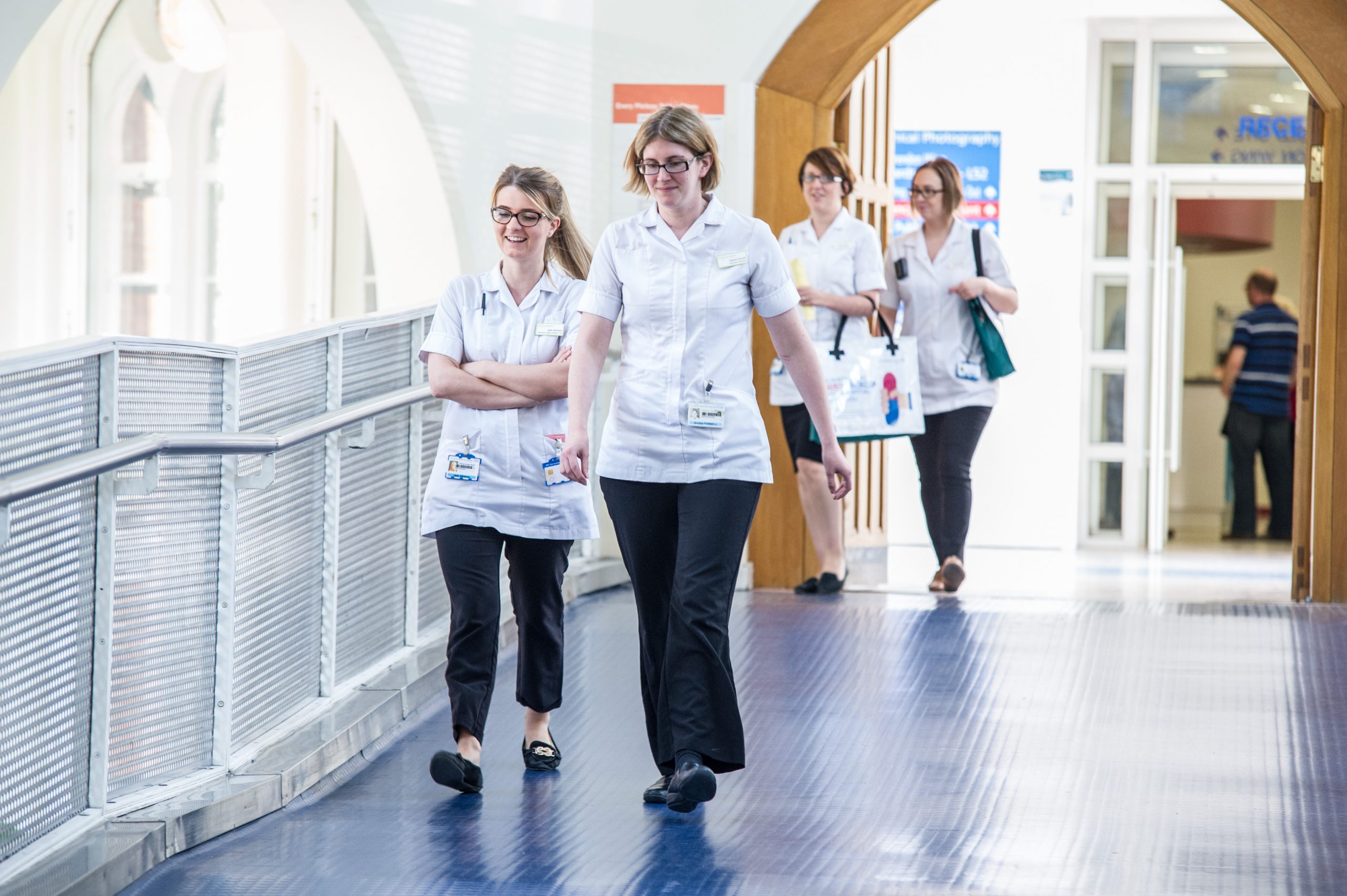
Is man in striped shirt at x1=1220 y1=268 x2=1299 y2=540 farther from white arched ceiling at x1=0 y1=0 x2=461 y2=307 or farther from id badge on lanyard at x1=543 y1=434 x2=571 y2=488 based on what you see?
id badge on lanyard at x1=543 y1=434 x2=571 y2=488

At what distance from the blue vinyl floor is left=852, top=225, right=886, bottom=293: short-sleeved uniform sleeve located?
57.2 inches

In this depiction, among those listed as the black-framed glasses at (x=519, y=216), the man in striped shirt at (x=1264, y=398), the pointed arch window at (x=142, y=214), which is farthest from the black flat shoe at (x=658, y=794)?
the pointed arch window at (x=142, y=214)

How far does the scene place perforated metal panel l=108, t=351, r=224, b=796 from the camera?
322 cm

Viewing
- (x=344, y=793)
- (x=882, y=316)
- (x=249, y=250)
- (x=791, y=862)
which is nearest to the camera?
(x=791, y=862)

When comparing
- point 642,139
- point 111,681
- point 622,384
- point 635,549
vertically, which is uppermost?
point 642,139

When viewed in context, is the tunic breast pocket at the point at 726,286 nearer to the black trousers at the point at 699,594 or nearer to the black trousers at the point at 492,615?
the black trousers at the point at 699,594

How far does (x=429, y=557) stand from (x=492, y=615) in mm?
1406

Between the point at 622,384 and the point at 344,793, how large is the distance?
3.75 feet

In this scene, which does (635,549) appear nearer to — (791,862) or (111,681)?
(791,862)

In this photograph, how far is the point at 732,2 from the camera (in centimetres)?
677

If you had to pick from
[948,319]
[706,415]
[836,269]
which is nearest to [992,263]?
[948,319]

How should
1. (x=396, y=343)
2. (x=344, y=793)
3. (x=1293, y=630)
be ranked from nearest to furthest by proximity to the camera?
(x=344, y=793)
(x=396, y=343)
(x=1293, y=630)

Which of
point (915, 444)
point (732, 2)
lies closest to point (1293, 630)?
point (915, 444)

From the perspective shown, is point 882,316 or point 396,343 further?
point 882,316
